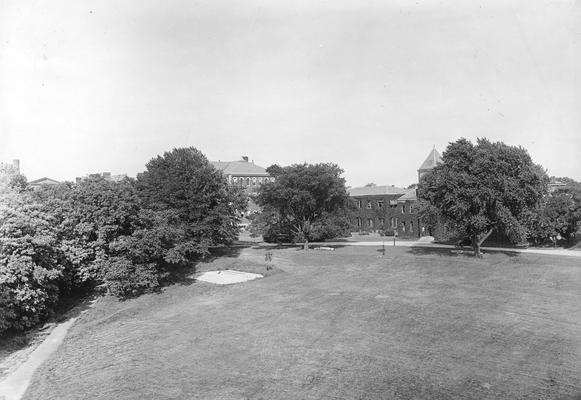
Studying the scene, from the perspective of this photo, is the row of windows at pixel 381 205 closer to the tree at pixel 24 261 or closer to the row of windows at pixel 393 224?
the row of windows at pixel 393 224

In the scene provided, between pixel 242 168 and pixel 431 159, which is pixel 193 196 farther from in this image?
pixel 242 168

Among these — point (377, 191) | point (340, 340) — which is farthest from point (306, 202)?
point (340, 340)

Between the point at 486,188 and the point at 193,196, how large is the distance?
29914 mm

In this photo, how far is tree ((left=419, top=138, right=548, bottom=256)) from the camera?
4228 cm

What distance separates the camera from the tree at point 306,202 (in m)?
55.2

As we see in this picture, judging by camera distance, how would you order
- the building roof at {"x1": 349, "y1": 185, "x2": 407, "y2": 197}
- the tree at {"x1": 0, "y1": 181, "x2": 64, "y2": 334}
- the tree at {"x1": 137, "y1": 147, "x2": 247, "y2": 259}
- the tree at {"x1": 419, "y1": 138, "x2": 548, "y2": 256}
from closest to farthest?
the tree at {"x1": 0, "y1": 181, "x2": 64, "y2": 334}
the tree at {"x1": 419, "y1": 138, "x2": 548, "y2": 256}
the tree at {"x1": 137, "y1": 147, "x2": 247, "y2": 259}
the building roof at {"x1": 349, "y1": 185, "x2": 407, "y2": 197}

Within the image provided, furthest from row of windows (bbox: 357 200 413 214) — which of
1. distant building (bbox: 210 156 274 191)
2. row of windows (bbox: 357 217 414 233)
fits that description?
distant building (bbox: 210 156 274 191)

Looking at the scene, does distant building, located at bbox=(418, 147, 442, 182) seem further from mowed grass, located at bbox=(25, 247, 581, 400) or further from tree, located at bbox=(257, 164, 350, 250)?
mowed grass, located at bbox=(25, 247, 581, 400)

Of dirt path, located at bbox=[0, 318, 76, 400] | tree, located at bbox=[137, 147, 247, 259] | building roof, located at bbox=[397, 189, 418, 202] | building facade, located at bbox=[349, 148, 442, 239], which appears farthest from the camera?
building roof, located at bbox=[397, 189, 418, 202]

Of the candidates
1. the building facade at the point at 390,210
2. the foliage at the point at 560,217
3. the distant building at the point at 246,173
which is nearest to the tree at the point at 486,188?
the foliage at the point at 560,217

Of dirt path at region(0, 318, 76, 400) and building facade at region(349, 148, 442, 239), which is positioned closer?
dirt path at region(0, 318, 76, 400)

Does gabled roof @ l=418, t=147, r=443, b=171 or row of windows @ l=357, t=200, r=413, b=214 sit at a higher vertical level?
gabled roof @ l=418, t=147, r=443, b=171

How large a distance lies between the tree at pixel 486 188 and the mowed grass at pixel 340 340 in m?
5.86

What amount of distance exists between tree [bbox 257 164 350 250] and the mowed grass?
54.3 ft
